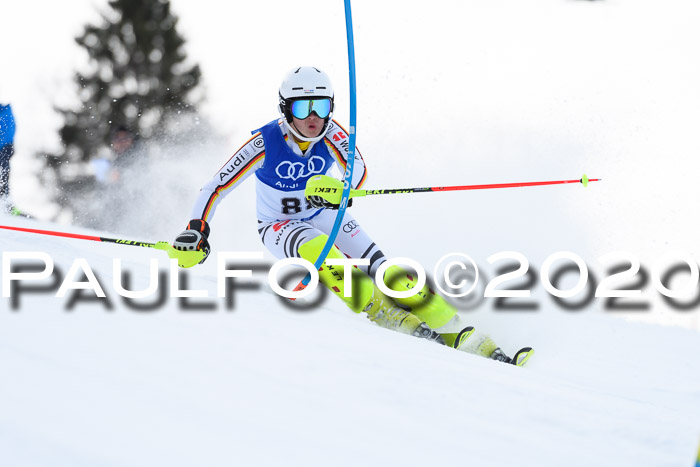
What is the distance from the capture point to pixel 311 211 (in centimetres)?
474

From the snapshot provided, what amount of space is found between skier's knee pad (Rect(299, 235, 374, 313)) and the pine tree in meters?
14.7

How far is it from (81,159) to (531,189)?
42.7 ft

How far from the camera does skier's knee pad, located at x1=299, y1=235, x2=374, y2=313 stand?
4266mm

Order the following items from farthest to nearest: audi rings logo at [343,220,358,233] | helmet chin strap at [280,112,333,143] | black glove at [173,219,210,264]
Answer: audi rings logo at [343,220,358,233]
helmet chin strap at [280,112,333,143]
black glove at [173,219,210,264]

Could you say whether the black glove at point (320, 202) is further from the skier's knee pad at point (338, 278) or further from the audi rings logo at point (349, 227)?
the audi rings logo at point (349, 227)

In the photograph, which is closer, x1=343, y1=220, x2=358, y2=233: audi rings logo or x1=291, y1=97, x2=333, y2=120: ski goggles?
x1=291, y1=97, x2=333, y2=120: ski goggles

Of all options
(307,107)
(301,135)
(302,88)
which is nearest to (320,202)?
(301,135)

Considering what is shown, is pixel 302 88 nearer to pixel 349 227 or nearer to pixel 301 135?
pixel 301 135

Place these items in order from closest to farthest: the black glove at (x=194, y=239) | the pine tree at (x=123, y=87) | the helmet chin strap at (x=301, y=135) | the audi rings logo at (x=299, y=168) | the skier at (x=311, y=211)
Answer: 1. the black glove at (x=194, y=239)
2. the skier at (x=311, y=211)
3. the helmet chin strap at (x=301, y=135)
4. the audi rings logo at (x=299, y=168)
5. the pine tree at (x=123, y=87)

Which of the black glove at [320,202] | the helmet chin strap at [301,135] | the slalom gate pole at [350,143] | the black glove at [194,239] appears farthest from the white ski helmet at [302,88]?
the black glove at [194,239]

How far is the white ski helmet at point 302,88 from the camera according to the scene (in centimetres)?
426

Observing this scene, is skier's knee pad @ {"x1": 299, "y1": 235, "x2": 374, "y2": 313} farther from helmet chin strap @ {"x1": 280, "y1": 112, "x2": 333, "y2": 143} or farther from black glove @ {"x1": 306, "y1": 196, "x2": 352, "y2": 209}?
Answer: helmet chin strap @ {"x1": 280, "y1": 112, "x2": 333, "y2": 143}

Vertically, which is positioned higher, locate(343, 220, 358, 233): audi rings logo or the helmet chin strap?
the helmet chin strap

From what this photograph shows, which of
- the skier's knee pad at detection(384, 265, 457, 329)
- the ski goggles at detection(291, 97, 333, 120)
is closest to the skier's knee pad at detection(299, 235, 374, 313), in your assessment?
the skier's knee pad at detection(384, 265, 457, 329)
